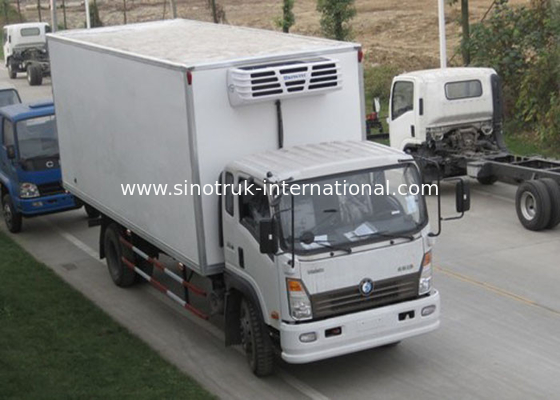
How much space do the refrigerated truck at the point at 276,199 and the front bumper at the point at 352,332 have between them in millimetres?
14

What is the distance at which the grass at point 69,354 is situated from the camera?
11367 millimetres

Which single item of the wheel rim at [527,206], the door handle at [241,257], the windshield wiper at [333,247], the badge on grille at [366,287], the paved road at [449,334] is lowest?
the paved road at [449,334]

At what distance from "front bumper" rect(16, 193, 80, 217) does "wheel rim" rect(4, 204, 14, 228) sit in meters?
0.64

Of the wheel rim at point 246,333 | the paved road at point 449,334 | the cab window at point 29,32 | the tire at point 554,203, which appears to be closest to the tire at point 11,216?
the paved road at point 449,334

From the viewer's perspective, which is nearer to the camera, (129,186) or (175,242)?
(175,242)

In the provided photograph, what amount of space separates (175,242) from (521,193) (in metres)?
7.53

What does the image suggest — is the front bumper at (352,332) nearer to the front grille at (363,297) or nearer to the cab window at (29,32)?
the front grille at (363,297)

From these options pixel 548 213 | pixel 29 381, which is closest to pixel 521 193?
pixel 548 213

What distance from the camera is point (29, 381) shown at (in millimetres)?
11680

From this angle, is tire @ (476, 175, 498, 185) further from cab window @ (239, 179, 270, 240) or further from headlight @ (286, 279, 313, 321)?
headlight @ (286, 279, 313, 321)

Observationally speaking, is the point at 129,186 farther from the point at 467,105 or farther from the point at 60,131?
the point at 467,105

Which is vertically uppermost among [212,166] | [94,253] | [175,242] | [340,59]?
[340,59]

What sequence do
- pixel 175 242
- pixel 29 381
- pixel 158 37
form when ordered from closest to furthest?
pixel 29 381 < pixel 175 242 < pixel 158 37

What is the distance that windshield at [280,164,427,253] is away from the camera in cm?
1083
